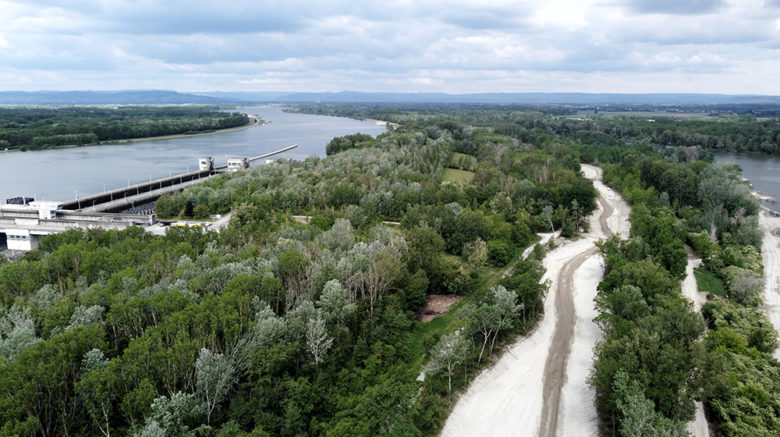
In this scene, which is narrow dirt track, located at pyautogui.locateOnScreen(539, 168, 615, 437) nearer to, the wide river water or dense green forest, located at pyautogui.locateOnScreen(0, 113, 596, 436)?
dense green forest, located at pyautogui.locateOnScreen(0, 113, 596, 436)

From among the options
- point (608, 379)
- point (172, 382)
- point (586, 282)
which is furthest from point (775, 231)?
point (172, 382)

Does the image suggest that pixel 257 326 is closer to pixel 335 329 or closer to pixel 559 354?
pixel 335 329

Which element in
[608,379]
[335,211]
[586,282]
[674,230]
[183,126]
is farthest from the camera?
[183,126]

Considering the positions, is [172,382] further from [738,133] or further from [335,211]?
[738,133]

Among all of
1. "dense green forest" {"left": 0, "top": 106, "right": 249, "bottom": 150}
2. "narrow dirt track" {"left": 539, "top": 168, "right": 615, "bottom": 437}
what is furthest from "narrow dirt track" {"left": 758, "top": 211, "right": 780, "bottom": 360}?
"dense green forest" {"left": 0, "top": 106, "right": 249, "bottom": 150}

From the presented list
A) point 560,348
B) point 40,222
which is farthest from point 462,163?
point 40,222

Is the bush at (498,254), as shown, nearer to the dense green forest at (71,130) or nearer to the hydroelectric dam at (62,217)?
the hydroelectric dam at (62,217)
